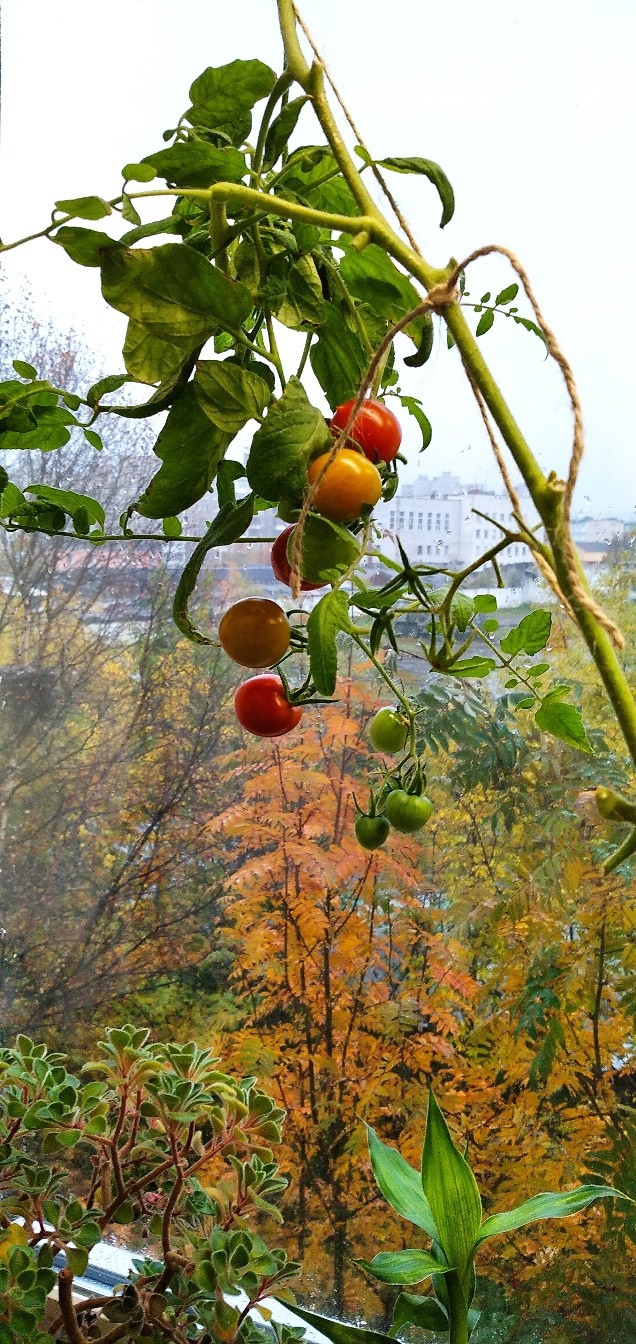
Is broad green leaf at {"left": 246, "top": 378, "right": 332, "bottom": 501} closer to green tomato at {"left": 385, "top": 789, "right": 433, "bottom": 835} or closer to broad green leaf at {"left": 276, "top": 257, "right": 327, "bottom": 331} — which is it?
broad green leaf at {"left": 276, "top": 257, "right": 327, "bottom": 331}

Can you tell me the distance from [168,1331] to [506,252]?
2.08 ft

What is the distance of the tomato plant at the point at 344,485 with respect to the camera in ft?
1.26

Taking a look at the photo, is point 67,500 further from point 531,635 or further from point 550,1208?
point 550,1208

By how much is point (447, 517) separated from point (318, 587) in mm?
579

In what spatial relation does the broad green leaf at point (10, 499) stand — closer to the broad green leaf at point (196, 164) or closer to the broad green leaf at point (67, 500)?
the broad green leaf at point (67, 500)

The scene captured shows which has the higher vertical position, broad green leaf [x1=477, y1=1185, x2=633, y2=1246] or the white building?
the white building

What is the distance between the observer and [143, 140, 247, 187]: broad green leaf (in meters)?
0.41

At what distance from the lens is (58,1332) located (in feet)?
2.22

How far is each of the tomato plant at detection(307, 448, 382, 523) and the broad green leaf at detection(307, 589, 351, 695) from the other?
0.03 meters

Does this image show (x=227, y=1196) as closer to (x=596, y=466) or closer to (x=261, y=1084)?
(x=261, y=1084)

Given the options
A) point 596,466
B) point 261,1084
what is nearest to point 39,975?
point 261,1084

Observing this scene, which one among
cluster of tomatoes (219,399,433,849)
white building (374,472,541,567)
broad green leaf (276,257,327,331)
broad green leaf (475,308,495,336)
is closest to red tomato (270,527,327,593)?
cluster of tomatoes (219,399,433,849)

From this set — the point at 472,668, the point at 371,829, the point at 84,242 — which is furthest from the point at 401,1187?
the point at 84,242

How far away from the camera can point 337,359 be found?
20.0 inches
